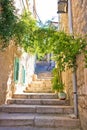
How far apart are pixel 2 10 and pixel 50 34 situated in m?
1.19

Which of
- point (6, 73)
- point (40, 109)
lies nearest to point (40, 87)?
point (6, 73)

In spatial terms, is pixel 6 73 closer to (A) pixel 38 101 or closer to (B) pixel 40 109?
(A) pixel 38 101

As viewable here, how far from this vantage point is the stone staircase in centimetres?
434

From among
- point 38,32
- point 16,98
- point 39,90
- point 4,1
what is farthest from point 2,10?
point 39,90

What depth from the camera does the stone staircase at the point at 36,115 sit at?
14.2 ft

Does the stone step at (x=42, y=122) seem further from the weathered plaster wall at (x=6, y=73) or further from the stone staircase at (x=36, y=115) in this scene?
the weathered plaster wall at (x=6, y=73)

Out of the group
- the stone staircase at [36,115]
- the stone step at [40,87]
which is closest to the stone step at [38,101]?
the stone staircase at [36,115]

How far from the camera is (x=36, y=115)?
4828mm

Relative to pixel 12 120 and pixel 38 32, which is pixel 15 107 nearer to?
pixel 12 120

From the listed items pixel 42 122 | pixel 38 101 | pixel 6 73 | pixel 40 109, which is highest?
pixel 6 73

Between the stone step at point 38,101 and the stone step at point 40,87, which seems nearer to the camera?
the stone step at point 38,101

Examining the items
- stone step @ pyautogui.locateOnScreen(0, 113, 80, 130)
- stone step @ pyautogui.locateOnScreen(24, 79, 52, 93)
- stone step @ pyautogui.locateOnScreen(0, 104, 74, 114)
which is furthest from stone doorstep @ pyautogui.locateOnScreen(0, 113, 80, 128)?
stone step @ pyautogui.locateOnScreen(24, 79, 52, 93)

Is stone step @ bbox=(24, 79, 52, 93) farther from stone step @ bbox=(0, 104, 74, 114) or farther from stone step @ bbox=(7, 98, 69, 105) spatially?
stone step @ bbox=(0, 104, 74, 114)

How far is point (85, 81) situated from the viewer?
11.9ft
